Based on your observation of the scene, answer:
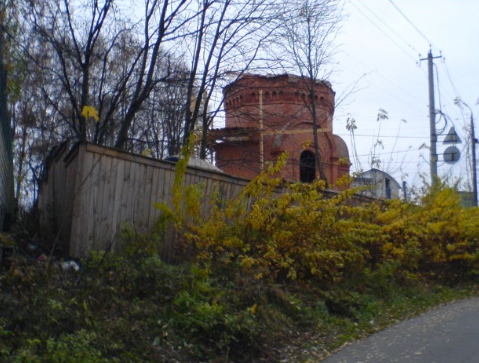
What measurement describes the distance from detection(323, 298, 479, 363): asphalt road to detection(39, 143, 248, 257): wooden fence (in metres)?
3.89

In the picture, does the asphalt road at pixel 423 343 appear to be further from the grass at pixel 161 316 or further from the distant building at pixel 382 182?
the distant building at pixel 382 182

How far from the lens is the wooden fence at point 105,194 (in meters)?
11.1

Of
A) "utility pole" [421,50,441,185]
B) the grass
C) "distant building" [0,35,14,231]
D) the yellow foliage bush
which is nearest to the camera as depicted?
the grass

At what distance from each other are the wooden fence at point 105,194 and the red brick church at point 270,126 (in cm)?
683

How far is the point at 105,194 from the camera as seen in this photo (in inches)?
452

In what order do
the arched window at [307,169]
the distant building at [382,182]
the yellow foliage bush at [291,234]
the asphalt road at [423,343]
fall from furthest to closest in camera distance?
the arched window at [307,169] → the distant building at [382,182] → the yellow foliage bush at [291,234] → the asphalt road at [423,343]

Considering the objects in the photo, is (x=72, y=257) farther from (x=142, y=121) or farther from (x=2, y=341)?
(x=142, y=121)

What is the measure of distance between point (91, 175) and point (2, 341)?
14.3 ft

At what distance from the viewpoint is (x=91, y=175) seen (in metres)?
11.3

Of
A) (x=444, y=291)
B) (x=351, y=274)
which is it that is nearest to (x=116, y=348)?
(x=351, y=274)

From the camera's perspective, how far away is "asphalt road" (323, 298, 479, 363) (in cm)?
884

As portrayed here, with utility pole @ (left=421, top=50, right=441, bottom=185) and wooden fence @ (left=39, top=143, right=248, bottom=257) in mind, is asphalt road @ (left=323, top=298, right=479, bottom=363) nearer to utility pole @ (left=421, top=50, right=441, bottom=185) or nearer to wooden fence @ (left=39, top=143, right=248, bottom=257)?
wooden fence @ (left=39, top=143, right=248, bottom=257)

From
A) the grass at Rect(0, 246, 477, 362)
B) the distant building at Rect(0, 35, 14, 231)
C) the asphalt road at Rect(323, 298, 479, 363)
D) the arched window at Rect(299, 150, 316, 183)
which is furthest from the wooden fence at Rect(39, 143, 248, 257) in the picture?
the arched window at Rect(299, 150, 316, 183)

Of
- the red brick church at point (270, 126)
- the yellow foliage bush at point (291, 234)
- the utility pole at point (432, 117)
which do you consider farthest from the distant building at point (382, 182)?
the yellow foliage bush at point (291, 234)
